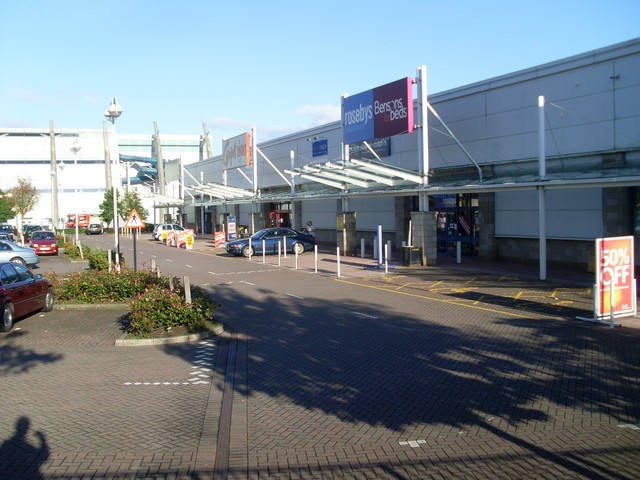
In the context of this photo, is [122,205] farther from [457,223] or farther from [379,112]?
[457,223]

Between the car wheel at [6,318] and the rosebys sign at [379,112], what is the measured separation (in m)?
17.5

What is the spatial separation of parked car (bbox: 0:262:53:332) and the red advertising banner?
40.1ft

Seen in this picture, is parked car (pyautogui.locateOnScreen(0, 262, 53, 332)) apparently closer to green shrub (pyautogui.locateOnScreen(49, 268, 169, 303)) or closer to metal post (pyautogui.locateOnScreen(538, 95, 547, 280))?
green shrub (pyautogui.locateOnScreen(49, 268, 169, 303))

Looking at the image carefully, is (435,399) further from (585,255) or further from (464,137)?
(464,137)

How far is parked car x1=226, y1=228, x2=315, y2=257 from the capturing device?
31.8 meters

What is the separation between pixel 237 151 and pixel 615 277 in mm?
37126

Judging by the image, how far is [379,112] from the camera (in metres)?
27.7

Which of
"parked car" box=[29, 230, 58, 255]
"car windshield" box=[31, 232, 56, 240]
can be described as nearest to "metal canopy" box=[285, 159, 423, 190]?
"parked car" box=[29, 230, 58, 255]

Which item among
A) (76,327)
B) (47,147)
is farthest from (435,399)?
(47,147)

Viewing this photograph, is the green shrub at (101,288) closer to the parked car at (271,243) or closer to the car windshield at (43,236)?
the parked car at (271,243)

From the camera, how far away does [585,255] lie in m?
21.6

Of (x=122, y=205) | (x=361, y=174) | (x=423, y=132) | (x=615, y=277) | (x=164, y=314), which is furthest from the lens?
(x=122, y=205)

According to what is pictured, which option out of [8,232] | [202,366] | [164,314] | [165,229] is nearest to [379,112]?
[164,314]

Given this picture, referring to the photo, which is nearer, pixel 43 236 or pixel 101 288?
pixel 101 288
